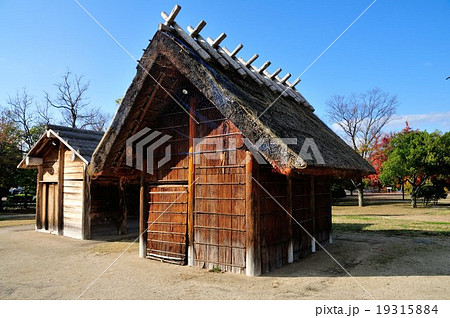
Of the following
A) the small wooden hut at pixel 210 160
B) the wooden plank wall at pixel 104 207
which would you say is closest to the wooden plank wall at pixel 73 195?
the wooden plank wall at pixel 104 207

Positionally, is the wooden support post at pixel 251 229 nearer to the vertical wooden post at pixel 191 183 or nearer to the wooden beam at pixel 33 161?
the vertical wooden post at pixel 191 183

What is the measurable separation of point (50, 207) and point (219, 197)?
915 centimetres

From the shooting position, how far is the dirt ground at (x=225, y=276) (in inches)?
194

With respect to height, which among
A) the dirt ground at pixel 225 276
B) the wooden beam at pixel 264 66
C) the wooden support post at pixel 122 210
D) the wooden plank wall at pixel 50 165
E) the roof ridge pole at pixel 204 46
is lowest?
the dirt ground at pixel 225 276

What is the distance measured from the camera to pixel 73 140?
1116 cm

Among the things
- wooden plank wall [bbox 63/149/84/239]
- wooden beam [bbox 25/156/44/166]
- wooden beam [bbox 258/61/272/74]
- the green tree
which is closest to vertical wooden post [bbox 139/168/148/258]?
wooden plank wall [bbox 63/149/84/239]

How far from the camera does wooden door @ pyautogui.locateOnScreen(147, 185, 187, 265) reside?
273 inches

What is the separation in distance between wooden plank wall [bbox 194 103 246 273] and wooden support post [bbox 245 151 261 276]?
0.54 ft

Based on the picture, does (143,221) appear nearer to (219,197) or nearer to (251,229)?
(219,197)

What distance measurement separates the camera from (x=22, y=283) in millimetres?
5664

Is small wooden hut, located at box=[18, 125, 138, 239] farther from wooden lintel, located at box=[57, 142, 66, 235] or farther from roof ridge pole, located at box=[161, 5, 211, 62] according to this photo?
roof ridge pole, located at box=[161, 5, 211, 62]

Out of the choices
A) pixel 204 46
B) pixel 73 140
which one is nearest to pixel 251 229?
pixel 204 46

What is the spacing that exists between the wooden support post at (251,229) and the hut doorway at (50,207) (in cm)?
911

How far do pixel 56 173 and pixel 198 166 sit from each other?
7917 millimetres
